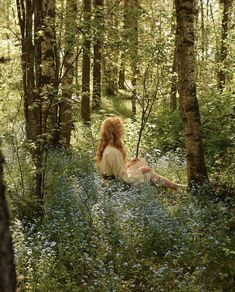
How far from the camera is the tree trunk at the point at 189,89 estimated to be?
8.15m

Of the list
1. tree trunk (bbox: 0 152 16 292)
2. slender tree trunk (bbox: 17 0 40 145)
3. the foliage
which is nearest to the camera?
tree trunk (bbox: 0 152 16 292)

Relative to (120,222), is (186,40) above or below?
above

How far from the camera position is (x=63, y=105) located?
1274 centimetres

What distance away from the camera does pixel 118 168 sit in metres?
9.02

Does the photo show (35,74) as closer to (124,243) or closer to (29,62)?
(29,62)

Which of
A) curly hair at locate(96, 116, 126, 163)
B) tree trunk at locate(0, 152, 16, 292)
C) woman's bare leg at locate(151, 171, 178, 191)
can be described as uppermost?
tree trunk at locate(0, 152, 16, 292)

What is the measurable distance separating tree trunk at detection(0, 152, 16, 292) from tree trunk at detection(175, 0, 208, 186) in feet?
21.9

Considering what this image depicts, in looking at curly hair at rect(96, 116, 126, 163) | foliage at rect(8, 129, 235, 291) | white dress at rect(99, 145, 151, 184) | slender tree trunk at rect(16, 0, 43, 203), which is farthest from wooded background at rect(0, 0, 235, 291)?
curly hair at rect(96, 116, 126, 163)

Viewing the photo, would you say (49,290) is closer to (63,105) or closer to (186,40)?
(186,40)

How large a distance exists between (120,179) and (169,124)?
6.68 m

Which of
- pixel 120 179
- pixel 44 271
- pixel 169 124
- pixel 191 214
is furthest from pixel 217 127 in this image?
pixel 44 271

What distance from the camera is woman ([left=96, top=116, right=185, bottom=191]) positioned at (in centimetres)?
893

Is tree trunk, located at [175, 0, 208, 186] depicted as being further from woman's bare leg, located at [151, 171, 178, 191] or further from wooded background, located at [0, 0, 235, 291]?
woman's bare leg, located at [151, 171, 178, 191]

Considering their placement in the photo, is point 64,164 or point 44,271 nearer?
point 44,271
